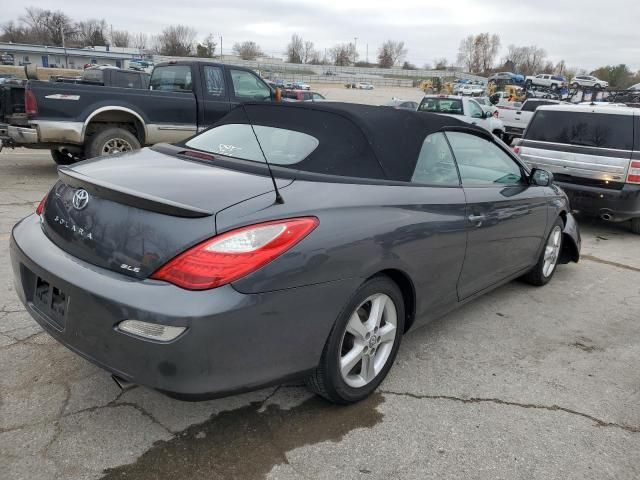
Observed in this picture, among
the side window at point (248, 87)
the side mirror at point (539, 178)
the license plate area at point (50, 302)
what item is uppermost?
the side window at point (248, 87)

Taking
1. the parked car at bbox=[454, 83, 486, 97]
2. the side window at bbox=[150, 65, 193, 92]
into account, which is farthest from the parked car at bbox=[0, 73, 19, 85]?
the parked car at bbox=[454, 83, 486, 97]

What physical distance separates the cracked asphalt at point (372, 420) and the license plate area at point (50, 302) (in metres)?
0.51

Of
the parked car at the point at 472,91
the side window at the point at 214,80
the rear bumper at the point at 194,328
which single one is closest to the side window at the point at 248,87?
the side window at the point at 214,80

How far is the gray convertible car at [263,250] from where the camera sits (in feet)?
6.91

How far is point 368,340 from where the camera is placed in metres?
2.76

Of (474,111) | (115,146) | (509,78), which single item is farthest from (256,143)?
(509,78)

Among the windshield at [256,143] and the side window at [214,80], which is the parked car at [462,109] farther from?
the windshield at [256,143]

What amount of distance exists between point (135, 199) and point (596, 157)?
6.57 meters

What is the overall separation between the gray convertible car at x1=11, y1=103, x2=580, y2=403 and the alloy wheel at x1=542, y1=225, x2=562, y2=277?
1.53 meters

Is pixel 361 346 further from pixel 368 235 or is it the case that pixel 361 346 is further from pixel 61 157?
pixel 61 157

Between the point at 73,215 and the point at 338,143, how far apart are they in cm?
140

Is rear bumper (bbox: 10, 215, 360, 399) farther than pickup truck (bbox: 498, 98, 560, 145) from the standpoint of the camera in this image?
No

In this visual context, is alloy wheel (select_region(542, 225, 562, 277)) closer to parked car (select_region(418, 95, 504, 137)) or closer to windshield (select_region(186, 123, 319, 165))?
windshield (select_region(186, 123, 319, 165))

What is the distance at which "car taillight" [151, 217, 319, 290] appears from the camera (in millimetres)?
2092
